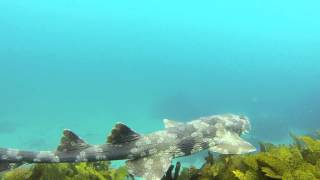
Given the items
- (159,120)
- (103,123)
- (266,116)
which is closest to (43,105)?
(103,123)

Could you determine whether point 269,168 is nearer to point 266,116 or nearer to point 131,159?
point 131,159

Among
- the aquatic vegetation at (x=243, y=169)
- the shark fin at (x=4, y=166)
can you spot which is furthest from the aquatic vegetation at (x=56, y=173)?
the shark fin at (x=4, y=166)

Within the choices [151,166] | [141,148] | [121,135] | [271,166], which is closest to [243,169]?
[271,166]

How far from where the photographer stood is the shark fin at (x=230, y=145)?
313 inches

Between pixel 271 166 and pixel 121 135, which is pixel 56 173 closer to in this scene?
pixel 121 135

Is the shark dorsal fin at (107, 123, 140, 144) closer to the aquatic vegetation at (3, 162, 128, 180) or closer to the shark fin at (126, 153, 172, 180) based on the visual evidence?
the shark fin at (126, 153, 172, 180)

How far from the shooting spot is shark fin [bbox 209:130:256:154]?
7938 millimetres

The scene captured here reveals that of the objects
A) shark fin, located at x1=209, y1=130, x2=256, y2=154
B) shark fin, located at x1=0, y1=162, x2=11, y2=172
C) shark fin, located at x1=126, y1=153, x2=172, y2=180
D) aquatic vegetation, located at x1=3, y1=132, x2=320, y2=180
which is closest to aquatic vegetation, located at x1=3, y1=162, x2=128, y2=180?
aquatic vegetation, located at x1=3, y1=132, x2=320, y2=180

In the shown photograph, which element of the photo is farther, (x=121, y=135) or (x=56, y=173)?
(x=56, y=173)

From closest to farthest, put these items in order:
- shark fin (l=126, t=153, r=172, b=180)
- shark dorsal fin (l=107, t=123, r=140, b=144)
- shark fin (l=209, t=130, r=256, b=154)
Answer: shark fin (l=126, t=153, r=172, b=180)
shark dorsal fin (l=107, t=123, r=140, b=144)
shark fin (l=209, t=130, r=256, b=154)

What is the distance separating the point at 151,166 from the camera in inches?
301

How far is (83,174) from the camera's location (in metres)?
8.13

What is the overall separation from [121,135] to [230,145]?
2.02 meters

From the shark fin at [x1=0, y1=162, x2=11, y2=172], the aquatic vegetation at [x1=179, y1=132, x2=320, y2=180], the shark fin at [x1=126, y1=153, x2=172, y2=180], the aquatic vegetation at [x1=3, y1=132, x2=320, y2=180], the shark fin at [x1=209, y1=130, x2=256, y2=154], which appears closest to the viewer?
the aquatic vegetation at [x1=179, y1=132, x2=320, y2=180]
